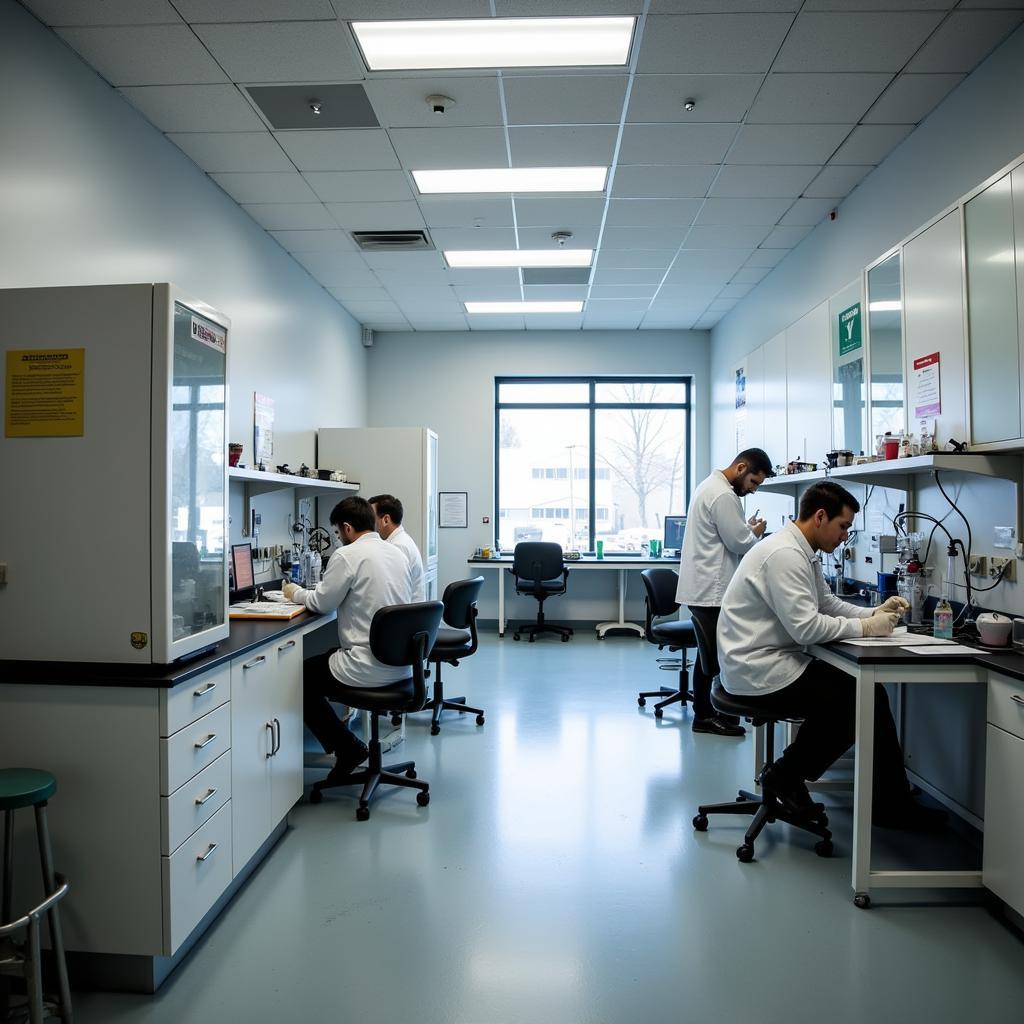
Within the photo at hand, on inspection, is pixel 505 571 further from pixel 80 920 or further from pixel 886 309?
pixel 80 920

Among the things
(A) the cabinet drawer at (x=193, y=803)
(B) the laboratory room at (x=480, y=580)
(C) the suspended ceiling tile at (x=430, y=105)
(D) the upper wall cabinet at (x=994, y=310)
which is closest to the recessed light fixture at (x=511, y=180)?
(B) the laboratory room at (x=480, y=580)

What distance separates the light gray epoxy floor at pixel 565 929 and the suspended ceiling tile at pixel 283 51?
299cm

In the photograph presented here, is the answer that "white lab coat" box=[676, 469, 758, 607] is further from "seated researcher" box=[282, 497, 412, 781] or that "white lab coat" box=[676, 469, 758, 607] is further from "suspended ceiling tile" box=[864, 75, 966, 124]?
"suspended ceiling tile" box=[864, 75, 966, 124]

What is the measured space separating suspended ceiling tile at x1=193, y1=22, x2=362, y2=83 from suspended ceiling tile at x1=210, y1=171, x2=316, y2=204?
888 mm

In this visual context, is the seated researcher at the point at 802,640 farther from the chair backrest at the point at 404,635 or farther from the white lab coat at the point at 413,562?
the white lab coat at the point at 413,562

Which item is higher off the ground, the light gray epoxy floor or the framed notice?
the framed notice

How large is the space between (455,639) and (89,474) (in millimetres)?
2475

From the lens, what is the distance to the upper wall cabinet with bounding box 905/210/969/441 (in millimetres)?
2695

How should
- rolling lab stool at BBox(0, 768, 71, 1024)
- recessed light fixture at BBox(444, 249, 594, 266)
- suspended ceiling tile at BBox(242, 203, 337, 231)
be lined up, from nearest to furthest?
1. rolling lab stool at BBox(0, 768, 71, 1024)
2. suspended ceiling tile at BBox(242, 203, 337, 231)
3. recessed light fixture at BBox(444, 249, 594, 266)

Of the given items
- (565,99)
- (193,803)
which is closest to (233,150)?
(565,99)

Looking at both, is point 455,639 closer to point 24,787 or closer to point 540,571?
point 540,571

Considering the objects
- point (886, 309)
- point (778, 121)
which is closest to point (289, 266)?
point (778, 121)

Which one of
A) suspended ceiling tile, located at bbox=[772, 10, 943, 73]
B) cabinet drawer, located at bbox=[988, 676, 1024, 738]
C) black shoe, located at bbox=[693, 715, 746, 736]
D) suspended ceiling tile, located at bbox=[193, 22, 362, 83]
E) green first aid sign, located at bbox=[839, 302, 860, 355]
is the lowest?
black shoe, located at bbox=[693, 715, 746, 736]

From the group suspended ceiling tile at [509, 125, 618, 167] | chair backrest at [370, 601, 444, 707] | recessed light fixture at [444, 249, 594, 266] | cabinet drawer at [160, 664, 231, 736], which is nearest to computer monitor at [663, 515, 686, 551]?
recessed light fixture at [444, 249, 594, 266]
